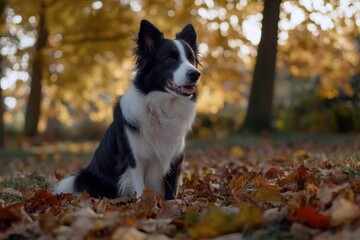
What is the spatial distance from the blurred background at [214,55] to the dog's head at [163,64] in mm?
5235

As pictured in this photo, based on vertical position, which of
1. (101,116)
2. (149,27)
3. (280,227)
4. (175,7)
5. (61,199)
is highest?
(175,7)

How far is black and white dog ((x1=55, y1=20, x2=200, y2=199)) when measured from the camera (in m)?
4.58

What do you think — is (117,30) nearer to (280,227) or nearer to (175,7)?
(175,7)

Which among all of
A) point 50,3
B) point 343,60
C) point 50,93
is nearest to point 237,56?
point 343,60

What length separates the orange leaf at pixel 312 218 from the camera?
250 centimetres

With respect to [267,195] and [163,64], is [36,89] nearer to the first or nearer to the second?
[163,64]

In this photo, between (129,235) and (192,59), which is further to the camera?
(192,59)

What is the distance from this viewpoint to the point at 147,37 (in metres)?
4.82

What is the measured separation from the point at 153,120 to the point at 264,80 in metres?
8.54

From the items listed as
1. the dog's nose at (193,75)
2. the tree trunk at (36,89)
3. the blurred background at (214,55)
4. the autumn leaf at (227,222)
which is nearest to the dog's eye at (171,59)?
the dog's nose at (193,75)

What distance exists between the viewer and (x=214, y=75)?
15453mm

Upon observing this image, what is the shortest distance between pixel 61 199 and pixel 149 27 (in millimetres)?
1916

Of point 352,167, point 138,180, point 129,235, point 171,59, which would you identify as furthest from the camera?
point 171,59

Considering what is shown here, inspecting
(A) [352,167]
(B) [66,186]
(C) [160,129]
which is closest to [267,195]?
(A) [352,167]
